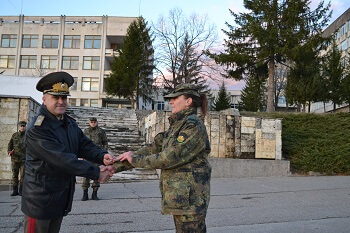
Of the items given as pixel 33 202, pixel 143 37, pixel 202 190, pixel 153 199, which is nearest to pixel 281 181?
pixel 153 199

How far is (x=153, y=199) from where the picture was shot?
830cm

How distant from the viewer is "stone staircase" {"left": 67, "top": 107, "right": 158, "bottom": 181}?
1220cm

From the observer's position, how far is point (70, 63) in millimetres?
50969

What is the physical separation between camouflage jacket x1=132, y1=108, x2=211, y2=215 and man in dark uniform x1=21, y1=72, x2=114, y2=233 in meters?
0.60

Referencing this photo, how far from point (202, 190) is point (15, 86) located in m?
17.9

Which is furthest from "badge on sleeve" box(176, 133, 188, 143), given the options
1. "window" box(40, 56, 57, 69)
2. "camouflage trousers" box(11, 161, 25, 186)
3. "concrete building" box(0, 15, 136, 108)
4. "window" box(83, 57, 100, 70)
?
"window" box(40, 56, 57, 69)

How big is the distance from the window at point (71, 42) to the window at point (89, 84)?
18.2 feet

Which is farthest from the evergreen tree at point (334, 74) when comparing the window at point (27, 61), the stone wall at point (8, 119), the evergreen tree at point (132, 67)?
the window at point (27, 61)

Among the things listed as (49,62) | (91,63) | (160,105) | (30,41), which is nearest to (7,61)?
(30,41)

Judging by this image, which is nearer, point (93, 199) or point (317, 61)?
point (93, 199)

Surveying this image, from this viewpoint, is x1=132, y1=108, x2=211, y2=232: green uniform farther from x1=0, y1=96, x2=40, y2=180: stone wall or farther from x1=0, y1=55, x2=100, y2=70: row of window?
x1=0, y1=55, x2=100, y2=70: row of window

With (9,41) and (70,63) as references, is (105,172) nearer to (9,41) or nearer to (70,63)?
(70,63)

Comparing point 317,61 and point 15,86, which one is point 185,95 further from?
point 317,61

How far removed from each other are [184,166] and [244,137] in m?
10.5
